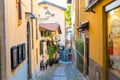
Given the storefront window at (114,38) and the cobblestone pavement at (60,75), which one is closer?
the storefront window at (114,38)

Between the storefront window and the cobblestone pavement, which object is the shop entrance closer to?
the storefront window

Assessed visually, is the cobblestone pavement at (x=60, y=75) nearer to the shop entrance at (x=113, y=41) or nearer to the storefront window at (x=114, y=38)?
the shop entrance at (x=113, y=41)

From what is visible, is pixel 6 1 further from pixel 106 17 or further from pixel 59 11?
pixel 59 11

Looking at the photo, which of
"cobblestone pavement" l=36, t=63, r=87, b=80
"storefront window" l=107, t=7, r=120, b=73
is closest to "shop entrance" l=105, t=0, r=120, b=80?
"storefront window" l=107, t=7, r=120, b=73

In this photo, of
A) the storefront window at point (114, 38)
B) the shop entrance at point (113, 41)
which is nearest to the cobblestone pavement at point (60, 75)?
the shop entrance at point (113, 41)

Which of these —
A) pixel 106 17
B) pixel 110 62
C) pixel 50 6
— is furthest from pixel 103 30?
pixel 50 6

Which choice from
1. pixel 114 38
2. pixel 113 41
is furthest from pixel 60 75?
pixel 114 38

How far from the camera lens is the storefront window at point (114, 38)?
7.46 m

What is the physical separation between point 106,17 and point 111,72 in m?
1.71

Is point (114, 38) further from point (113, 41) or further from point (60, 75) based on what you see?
point (60, 75)

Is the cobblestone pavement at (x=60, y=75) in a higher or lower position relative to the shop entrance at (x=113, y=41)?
lower

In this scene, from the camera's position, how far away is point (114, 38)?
26.2 ft

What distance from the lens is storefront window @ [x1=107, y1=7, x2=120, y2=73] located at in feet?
24.5

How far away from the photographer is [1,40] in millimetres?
8211
